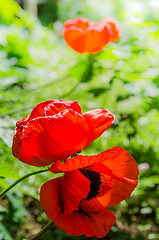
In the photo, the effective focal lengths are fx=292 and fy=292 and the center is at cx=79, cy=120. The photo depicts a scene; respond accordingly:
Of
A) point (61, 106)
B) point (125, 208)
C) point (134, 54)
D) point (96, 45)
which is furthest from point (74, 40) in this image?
point (125, 208)

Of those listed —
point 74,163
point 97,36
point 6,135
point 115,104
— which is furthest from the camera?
point 115,104

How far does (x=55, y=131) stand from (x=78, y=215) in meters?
0.12

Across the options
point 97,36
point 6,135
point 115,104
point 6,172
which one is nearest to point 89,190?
point 6,172

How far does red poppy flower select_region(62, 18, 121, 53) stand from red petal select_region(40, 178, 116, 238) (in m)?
0.55

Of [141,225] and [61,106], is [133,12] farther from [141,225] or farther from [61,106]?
[141,225]

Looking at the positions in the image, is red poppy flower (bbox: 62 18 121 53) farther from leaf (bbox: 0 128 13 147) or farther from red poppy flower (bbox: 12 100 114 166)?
red poppy flower (bbox: 12 100 114 166)

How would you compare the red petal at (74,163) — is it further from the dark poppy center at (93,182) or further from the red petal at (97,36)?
the red petal at (97,36)

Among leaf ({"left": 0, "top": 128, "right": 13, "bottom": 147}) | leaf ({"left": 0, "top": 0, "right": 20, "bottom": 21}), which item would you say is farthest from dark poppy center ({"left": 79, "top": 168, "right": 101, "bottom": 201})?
leaf ({"left": 0, "top": 0, "right": 20, "bottom": 21})

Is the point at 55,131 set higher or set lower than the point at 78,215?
higher

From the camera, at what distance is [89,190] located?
0.37 metres

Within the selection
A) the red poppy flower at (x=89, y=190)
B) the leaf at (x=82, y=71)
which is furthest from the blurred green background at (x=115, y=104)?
the red poppy flower at (x=89, y=190)

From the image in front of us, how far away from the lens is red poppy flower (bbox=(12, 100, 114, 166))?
1.18 feet

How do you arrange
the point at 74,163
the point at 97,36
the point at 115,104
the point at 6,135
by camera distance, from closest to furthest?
the point at 74,163
the point at 6,135
the point at 97,36
the point at 115,104

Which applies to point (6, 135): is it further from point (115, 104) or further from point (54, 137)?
point (115, 104)
